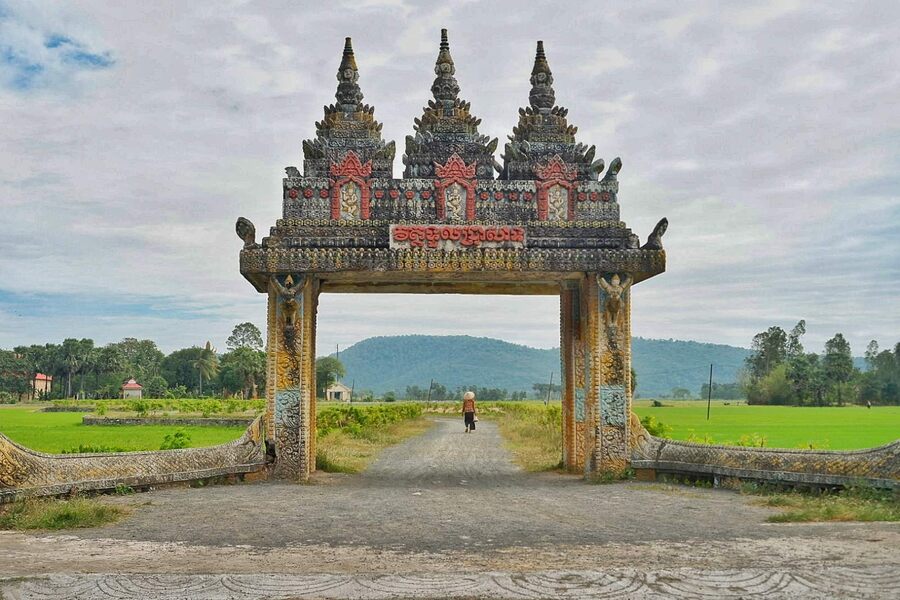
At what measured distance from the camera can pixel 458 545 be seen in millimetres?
7594

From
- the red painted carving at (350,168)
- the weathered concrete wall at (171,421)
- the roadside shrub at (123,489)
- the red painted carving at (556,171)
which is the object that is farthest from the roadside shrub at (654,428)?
the weathered concrete wall at (171,421)

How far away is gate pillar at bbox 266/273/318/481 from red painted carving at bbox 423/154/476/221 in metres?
2.66

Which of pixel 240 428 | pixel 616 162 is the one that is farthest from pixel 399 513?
pixel 240 428

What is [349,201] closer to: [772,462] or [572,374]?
[572,374]

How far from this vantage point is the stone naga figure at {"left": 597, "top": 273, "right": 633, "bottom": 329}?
13258 mm

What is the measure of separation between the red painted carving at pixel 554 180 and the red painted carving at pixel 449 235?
2.83 ft

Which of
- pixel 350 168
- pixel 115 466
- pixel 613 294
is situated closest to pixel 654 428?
pixel 613 294

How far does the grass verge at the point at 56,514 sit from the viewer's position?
29.0ft

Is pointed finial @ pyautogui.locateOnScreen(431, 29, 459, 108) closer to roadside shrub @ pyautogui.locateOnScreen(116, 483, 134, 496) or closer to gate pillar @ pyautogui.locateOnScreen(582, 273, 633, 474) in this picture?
gate pillar @ pyautogui.locateOnScreen(582, 273, 633, 474)

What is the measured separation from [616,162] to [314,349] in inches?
253

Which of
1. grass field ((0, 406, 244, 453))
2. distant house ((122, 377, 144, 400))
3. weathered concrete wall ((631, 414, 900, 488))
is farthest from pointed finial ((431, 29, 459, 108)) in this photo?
distant house ((122, 377, 144, 400))

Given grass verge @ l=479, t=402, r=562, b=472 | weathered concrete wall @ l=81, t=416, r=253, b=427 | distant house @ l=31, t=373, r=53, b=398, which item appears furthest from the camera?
distant house @ l=31, t=373, r=53, b=398

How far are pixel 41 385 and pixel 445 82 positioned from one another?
316 feet

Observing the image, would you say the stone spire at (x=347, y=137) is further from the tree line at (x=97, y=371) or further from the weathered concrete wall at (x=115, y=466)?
the tree line at (x=97, y=371)
